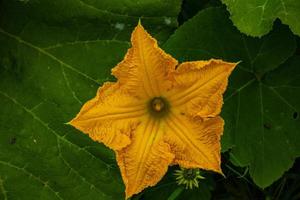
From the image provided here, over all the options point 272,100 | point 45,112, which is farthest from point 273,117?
point 45,112

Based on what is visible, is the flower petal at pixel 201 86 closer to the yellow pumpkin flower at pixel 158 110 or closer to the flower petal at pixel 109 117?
the yellow pumpkin flower at pixel 158 110

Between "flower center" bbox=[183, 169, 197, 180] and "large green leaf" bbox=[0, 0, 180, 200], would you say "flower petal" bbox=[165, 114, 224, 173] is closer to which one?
"flower center" bbox=[183, 169, 197, 180]

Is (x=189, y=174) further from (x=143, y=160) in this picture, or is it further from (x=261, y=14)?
(x=261, y=14)

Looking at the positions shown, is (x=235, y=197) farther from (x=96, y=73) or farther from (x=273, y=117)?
(x=96, y=73)

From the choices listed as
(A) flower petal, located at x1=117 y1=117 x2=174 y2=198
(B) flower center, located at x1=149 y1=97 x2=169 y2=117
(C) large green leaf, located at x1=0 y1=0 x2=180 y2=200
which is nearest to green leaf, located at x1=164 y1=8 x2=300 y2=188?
(C) large green leaf, located at x1=0 y1=0 x2=180 y2=200

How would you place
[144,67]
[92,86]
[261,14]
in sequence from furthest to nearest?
[92,86], [261,14], [144,67]

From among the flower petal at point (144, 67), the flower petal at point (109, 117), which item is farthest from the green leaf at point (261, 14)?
the flower petal at point (109, 117)

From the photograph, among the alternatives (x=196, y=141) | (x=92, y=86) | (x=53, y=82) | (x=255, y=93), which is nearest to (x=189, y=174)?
(x=196, y=141)
